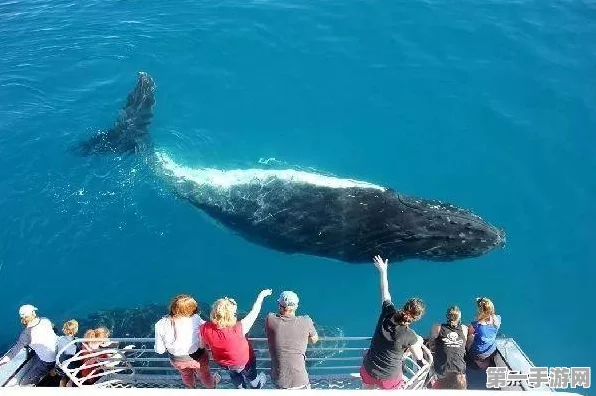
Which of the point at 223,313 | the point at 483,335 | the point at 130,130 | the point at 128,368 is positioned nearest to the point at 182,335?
the point at 223,313

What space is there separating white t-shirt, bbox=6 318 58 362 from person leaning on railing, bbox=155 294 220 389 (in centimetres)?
232

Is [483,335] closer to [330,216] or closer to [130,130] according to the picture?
[330,216]

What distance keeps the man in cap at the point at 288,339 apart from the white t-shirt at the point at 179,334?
1.25m

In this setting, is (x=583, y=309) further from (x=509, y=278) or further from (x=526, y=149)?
(x=526, y=149)

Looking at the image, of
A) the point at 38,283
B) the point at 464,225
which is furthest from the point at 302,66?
the point at 38,283

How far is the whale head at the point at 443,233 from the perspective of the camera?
14.6 meters

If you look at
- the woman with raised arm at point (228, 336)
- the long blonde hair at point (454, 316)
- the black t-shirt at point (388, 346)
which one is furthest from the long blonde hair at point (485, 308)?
the woman with raised arm at point (228, 336)

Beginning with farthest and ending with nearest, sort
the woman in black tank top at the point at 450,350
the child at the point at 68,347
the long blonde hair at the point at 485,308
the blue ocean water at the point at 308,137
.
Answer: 1. the blue ocean water at the point at 308,137
2. the child at the point at 68,347
3. the long blonde hair at the point at 485,308
4. the woman in black tank top at the point at 450,350

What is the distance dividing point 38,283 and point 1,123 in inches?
314

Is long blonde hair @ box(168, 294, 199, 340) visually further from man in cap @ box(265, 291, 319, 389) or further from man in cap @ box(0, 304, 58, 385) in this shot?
man in cap @ box(0, 304, 58, 385)

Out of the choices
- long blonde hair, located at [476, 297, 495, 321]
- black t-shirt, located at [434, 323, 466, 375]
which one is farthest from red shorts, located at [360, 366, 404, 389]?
long blonde hair, located at [476, 297, 495, 321]

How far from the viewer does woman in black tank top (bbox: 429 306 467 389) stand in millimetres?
9320

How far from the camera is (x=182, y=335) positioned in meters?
8.77

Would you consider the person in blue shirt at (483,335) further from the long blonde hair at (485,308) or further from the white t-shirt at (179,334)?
the white t-shirt at (179,334)
